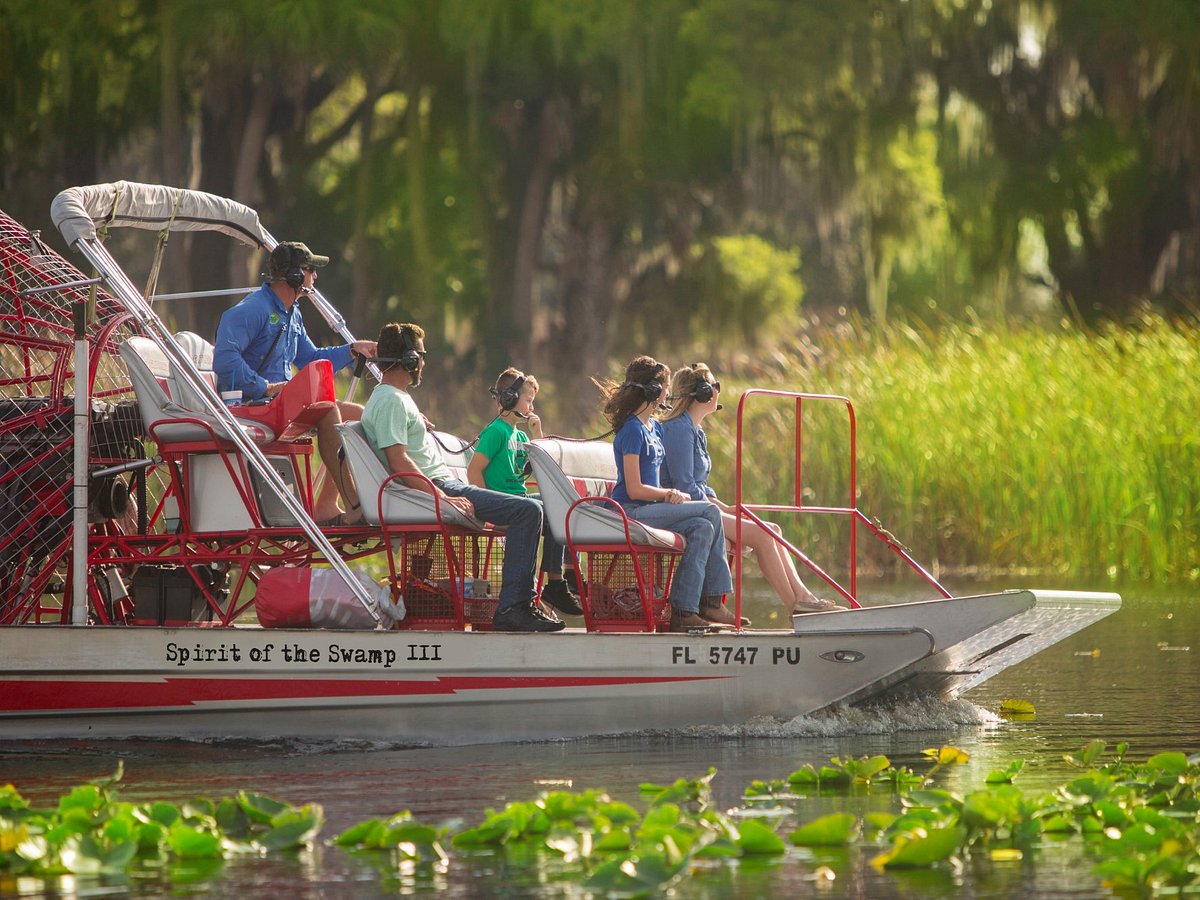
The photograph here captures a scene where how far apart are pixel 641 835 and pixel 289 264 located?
5.19 m

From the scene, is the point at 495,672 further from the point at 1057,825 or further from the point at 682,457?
the point at 1057,825

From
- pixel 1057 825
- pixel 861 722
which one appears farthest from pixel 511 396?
pixel 1057 825

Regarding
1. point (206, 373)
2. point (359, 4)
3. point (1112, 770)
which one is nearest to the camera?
point (1112, 770)

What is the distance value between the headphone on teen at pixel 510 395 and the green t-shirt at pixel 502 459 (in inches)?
4.1

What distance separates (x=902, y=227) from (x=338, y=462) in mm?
23542

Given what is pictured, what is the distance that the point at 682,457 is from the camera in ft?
35.6

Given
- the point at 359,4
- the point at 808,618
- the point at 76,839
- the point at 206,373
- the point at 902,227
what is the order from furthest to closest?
1. the point at 902,227
2. the point at 359,4
3. the point at 206,373
4. the point at 808,618
5. the point at 76,839

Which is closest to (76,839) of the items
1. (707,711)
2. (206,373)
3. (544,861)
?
(544,861)

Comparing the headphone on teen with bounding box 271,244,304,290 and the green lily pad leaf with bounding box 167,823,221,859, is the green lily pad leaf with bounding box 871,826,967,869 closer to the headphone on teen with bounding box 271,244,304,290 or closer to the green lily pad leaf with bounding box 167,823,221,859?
the green lily pad leaf with bounding box 167,823,221,859

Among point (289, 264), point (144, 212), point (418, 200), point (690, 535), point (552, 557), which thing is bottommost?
point (552, 557)

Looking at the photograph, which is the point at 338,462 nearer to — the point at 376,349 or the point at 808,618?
the point at 376,349

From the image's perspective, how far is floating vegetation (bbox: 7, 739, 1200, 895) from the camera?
6.71 meters

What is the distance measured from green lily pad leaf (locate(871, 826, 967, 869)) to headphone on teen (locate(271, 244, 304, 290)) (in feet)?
18.1

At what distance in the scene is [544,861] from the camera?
7070 mm
